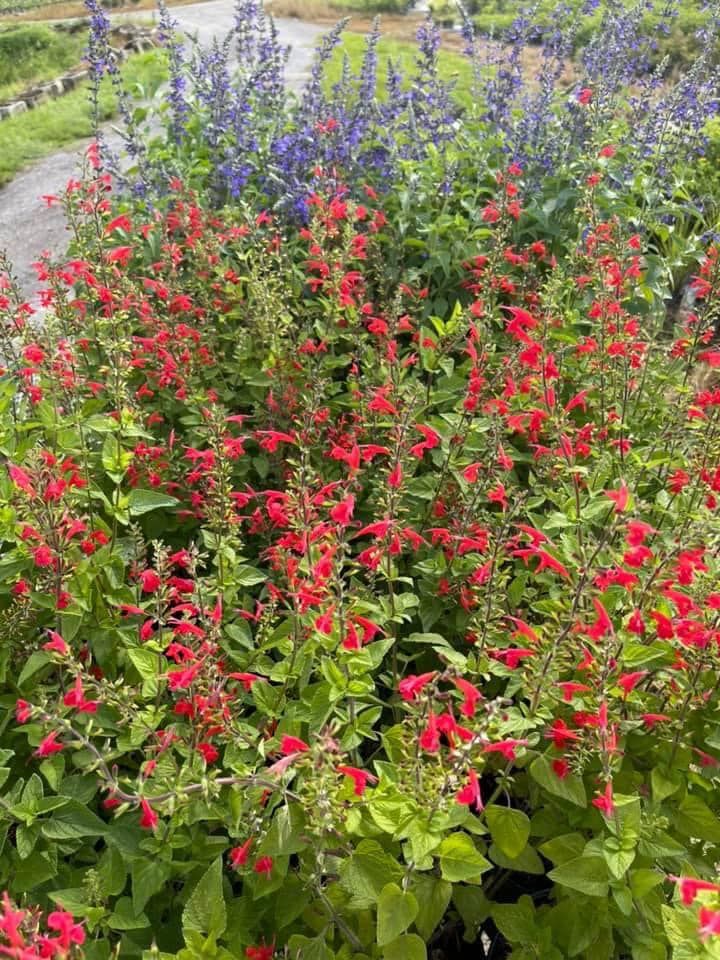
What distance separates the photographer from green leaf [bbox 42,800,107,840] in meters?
2.14

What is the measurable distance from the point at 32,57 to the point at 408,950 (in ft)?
62.5

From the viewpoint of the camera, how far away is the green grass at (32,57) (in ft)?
52.3

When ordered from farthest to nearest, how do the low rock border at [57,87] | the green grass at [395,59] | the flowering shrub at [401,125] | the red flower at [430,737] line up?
1. the low rock border at [57,87]
2. the green grass at [395,59]
3. the flowering shrub at [401,125]
4. the red flower at [430,737]

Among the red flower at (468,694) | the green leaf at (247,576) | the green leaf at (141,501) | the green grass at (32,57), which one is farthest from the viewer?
the green grass at (32,57)

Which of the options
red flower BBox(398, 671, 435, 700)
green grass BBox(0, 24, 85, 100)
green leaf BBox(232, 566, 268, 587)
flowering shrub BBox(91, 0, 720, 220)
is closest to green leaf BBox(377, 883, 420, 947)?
red flower BBox(398, 671, 435, 700)

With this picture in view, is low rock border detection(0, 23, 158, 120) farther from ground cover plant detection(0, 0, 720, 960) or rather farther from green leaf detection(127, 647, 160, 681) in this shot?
green leaf detection(127, 647, 160, 681)

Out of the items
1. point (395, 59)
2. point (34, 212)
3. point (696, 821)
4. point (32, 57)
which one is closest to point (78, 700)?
point (696, 821)

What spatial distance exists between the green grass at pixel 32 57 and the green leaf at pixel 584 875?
17.8 metres

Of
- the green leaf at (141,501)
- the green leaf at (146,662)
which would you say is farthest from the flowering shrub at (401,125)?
the green leaf at (146,662)

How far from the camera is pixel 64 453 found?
2951 mm

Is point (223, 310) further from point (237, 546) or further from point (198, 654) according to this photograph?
point (198, 654)

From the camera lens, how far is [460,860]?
1855 millimetres

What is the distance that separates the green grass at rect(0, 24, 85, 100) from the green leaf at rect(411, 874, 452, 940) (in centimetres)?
1765

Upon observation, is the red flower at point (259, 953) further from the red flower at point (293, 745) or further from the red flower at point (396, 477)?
the red flower at point (396, 477)
